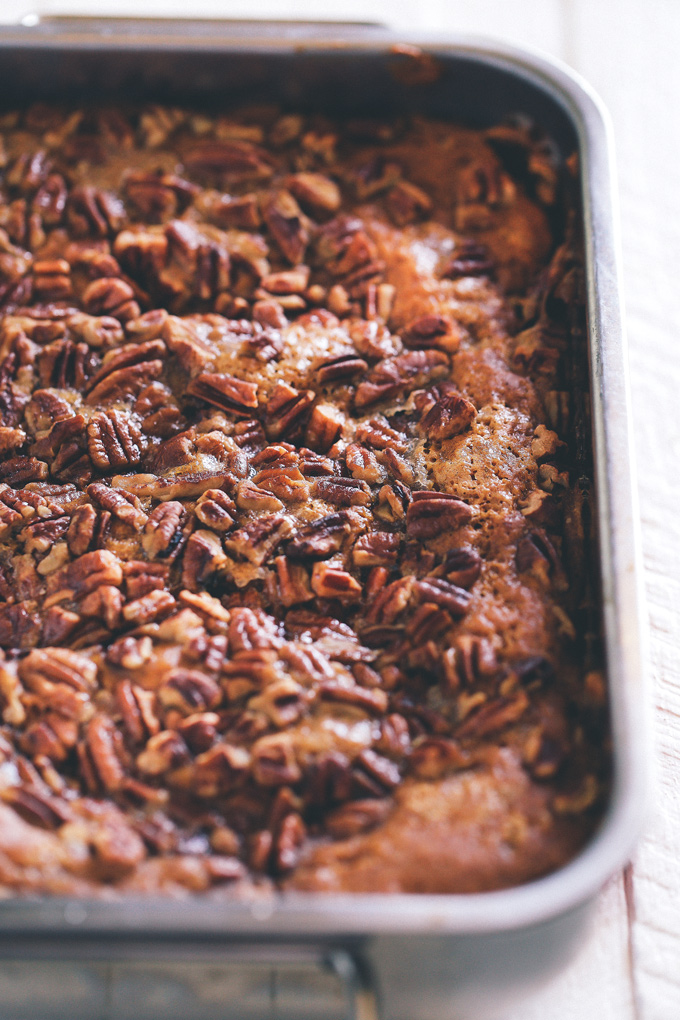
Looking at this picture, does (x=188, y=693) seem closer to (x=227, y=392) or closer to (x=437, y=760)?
(x=437, y=760)

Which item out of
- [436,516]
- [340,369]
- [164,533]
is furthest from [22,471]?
[436,516]

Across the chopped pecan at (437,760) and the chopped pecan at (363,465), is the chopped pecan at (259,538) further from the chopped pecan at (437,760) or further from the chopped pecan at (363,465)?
the chopped pecan at (437,760)

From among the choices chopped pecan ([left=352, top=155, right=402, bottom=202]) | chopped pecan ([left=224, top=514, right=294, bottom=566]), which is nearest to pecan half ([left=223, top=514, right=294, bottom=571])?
chopped pecan ([left=224, top=514, right=294, bottom=566])

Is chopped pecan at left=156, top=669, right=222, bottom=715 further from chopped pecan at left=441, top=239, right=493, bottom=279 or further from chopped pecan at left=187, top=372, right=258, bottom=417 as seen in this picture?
chopped pecan at left=441, top=239, right=493, bottom=279

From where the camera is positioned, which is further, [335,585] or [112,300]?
[112,300]

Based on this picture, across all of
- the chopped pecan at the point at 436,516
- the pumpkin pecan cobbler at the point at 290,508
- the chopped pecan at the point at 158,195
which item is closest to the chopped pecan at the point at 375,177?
the pumpkin pecan cobbler at the point at 290,508

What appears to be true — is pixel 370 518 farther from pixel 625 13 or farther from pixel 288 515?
pixel 625 13
